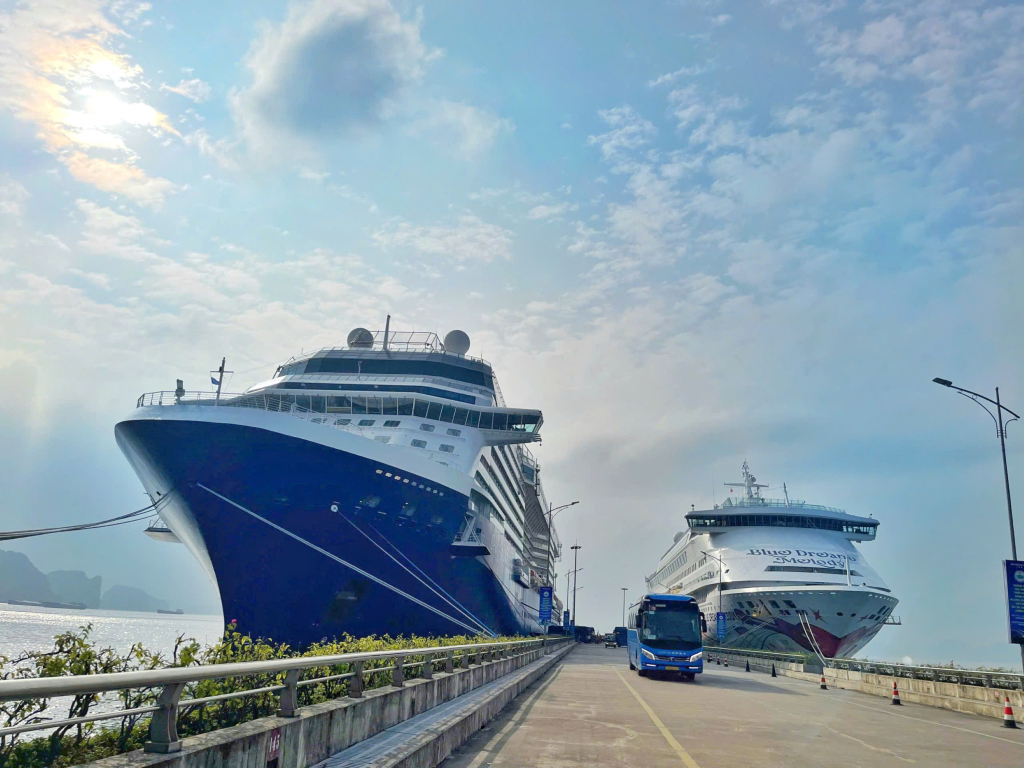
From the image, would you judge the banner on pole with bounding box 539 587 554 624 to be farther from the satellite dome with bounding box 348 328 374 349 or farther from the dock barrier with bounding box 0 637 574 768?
the dock barrier with bounding box 0 637 574 768

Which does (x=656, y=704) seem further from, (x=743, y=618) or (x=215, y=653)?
(x=743, y=618)

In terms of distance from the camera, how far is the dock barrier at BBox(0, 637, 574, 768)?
3832 millimetres

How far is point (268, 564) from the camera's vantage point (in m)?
24.8

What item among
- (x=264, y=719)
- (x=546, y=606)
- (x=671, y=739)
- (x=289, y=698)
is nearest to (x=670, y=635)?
(x=671, y=739)

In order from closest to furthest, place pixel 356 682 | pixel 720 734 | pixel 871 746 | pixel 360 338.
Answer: pixel 356 682 → pixel 871 746 → pixel 720 734 → pixel 360 338

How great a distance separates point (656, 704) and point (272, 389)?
82.5ft

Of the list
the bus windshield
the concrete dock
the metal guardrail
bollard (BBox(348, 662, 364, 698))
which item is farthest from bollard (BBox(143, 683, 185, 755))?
the bus windshield

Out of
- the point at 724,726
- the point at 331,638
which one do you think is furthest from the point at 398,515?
the point at 724,726

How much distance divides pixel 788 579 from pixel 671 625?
2904cm

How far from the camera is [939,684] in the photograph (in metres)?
21.6

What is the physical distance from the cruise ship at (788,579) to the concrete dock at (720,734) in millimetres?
31799

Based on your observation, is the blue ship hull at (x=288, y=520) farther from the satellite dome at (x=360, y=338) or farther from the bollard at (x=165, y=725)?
the bollard at (x=165, y=725)

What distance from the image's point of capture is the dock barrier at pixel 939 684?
18484mm

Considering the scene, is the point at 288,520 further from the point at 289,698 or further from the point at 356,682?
the point at 289,698
